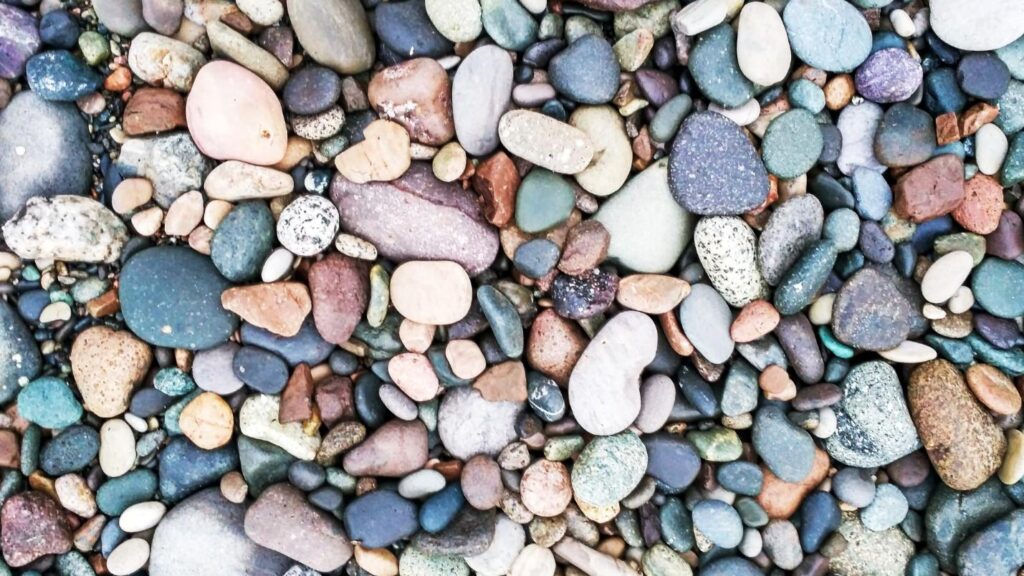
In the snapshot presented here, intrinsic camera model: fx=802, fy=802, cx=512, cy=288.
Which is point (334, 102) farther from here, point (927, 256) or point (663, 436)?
point (927, 256)

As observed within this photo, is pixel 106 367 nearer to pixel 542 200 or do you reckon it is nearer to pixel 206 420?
pixel 206 420

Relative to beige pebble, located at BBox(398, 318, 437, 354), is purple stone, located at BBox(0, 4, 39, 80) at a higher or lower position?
higher

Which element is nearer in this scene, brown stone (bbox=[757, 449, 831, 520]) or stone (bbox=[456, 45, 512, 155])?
stone (bbox=[456, 45, 512, 155])

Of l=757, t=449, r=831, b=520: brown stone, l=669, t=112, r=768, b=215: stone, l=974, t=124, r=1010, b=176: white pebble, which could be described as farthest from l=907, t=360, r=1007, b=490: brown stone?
l=669, t=112, r=768, b=215: stone

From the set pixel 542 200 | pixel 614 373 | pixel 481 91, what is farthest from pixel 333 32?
pixel 614 373

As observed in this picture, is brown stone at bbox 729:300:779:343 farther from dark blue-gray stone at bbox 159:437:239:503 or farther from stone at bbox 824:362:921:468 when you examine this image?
dark blue-gray stone at bbox 159:437:239:503

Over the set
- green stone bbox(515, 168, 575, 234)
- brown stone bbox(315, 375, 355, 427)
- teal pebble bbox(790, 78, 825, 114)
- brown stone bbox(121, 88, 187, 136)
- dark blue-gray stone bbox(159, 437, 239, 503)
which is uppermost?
teal pebble bbox(790, 78, 825, 114)

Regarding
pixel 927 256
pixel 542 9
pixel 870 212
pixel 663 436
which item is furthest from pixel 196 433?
pixel 927 256
